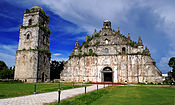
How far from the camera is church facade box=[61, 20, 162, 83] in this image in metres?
35.9

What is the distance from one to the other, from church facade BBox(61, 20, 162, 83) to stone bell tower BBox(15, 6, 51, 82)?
21.4 ft

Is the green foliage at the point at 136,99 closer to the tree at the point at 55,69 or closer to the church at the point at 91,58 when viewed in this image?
the church at the point at 91,58

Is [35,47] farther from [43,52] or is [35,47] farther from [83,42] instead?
[83,42]

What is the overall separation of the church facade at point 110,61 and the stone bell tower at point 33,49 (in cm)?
652

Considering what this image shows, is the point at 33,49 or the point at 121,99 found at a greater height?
the point at 33,49

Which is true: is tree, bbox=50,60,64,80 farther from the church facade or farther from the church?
the church facade

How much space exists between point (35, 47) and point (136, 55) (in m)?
26.1

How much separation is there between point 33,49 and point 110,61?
20.3 meters

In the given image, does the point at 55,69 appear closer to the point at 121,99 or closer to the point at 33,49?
the point at 33,49

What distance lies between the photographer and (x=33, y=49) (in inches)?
1531

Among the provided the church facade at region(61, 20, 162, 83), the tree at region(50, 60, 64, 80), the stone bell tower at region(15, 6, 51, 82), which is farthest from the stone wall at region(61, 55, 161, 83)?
the tree at region(50, 60, 64, 80)

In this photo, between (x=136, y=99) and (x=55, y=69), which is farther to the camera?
(x=55, y=69)

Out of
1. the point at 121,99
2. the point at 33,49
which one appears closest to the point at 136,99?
the point at 121,99

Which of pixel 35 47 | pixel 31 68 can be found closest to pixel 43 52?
pixel 35 47
